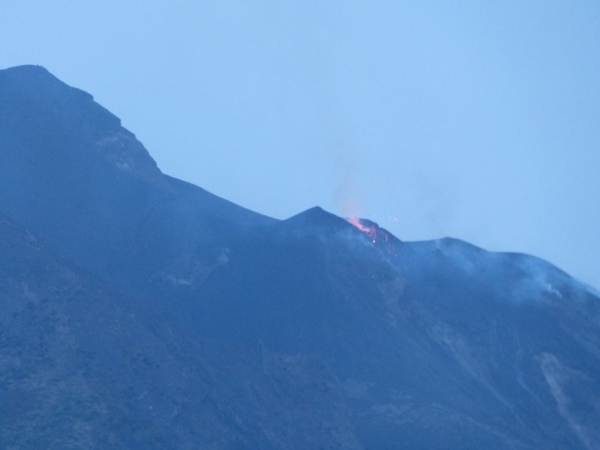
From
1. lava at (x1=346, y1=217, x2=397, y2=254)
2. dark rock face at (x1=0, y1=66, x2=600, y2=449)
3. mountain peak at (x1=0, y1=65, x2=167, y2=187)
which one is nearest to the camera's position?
dark rock face at (x1=0, y1=66, x2=600, y2=449)

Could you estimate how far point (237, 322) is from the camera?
56.0 metres

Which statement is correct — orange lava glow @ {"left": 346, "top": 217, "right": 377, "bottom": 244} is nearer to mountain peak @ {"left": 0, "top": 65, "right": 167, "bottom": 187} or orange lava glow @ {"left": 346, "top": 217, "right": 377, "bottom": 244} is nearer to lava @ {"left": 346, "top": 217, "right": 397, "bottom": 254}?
lava @ {"left": 346, "top": 217, "right": 397, "bottom": 254}

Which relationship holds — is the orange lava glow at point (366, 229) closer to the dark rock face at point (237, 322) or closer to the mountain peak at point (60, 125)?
the dark rock face at point (237, 322)

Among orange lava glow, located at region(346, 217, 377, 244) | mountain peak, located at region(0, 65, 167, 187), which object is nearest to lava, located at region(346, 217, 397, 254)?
orange lava glow, located at region(346, 217, 377, 244)

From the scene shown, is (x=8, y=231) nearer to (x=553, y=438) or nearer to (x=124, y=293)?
(x=124, y=293)

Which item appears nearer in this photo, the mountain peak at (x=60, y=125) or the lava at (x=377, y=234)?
the mountain peak at (x=60, y=125)

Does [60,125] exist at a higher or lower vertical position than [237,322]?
higher

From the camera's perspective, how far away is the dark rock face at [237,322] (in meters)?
43.1

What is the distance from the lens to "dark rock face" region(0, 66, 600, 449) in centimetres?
4309

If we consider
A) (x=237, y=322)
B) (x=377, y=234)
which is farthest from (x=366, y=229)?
(x=237, y=322)

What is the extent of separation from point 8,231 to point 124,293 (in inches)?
319

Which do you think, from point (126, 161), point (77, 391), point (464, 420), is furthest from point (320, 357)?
point (126, 161)

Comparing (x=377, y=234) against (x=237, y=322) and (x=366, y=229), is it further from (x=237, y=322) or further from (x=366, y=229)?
(x=237, y=322)

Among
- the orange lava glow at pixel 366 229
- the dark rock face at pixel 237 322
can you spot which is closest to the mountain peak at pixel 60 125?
the dark rock face at pixel 237 322
